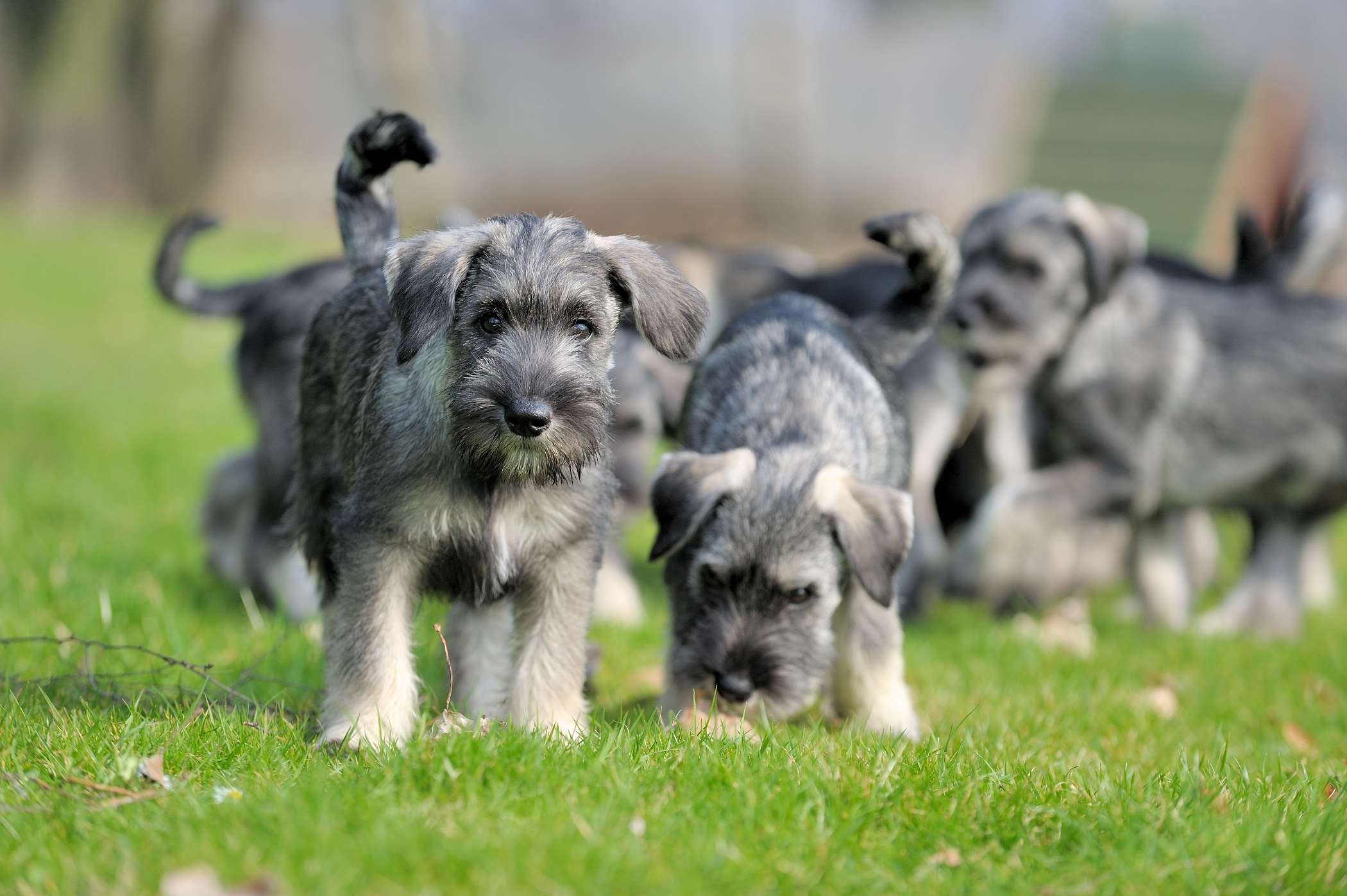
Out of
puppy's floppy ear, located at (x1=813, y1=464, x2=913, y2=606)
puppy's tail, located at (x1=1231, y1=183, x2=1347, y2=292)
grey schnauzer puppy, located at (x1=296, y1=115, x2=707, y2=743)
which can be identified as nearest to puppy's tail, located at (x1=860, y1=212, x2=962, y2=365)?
puppy's floppy ear, located at (x1=813, y1=464, x2=913, y2=606)

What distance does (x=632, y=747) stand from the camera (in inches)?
149

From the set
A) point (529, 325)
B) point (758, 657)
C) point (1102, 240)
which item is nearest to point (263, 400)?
point (529, 325)

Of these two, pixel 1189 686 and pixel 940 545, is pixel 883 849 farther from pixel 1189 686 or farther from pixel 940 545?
pixel 940 545

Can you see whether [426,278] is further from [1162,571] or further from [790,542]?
[1162,571]

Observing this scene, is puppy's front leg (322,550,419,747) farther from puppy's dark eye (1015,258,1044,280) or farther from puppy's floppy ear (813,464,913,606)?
puppy's dark eye (1015,258,1044,280)

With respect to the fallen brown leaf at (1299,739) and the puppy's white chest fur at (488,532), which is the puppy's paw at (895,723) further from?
the fallen brown leaf at (1299,739)

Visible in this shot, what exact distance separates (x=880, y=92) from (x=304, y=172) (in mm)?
10022

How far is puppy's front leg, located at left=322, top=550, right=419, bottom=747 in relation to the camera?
3918 mm

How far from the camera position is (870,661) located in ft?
15.8

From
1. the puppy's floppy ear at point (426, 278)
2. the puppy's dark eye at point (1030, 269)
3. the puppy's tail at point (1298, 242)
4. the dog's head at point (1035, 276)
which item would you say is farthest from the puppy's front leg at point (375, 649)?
the puppy's tail at point (1298, 242)

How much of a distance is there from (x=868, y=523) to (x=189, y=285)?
3733mm

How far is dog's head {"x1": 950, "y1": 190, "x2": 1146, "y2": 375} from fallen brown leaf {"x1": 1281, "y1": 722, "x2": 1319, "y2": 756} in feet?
8.13

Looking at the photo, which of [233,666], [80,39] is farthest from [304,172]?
[233,666]

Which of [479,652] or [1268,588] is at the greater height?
[479,652]
